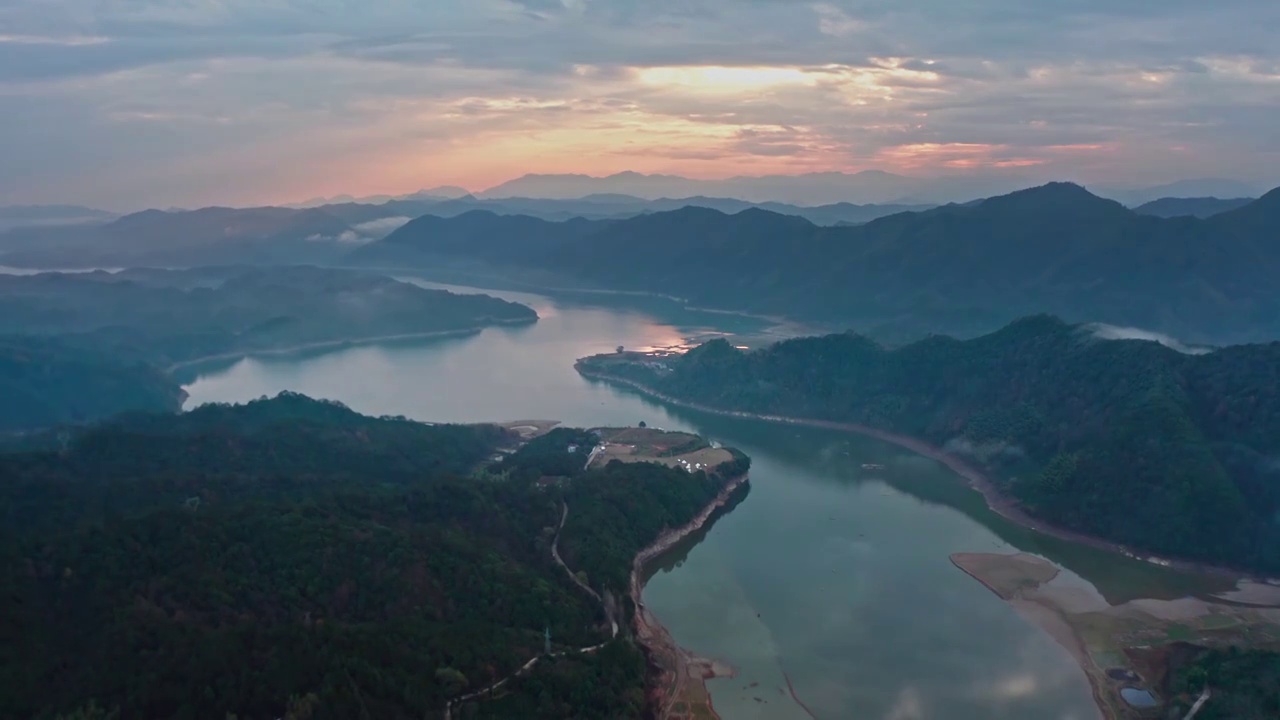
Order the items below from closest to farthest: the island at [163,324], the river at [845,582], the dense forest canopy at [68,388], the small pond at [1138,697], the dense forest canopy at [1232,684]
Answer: the dense forest canopy at [1232,684], the small pond at [1138,697], the river at [845,582], the dense forest canopy at [68,388], the island at [163,324]

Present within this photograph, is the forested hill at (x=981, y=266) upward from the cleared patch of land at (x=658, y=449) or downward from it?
upward

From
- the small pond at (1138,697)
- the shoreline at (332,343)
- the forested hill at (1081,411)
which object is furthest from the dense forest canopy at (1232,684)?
the shoreline at (332,343)

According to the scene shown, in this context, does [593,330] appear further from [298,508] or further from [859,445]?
[298,508]

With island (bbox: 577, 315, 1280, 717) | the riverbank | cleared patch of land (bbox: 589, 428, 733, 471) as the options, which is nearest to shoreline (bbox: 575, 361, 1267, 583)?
island (bbox: 577, 315, 1280, 717)

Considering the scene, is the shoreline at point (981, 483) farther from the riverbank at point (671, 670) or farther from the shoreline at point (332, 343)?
the shoreline at point (332, 343)

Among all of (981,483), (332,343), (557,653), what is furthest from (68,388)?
(981,483)

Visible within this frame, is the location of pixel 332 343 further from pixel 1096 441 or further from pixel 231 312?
pixel 1096 441
